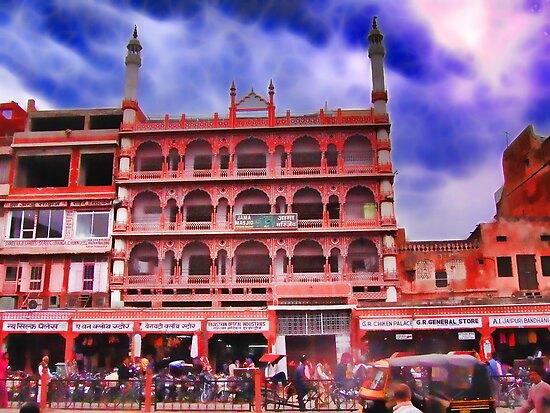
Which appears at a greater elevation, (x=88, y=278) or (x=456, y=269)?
(x=456, y=269)

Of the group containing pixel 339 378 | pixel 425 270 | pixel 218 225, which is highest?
pixel 218 225

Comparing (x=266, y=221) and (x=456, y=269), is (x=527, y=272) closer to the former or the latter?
(x=456, y=269)

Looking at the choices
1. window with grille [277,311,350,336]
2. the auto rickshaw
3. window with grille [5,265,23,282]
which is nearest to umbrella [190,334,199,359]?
window with grille [277,311,350,336]

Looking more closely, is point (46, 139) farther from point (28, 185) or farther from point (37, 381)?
point (37, 381)

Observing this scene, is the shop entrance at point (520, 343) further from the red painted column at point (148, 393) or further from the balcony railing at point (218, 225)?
the red painted column at point (148, 393)

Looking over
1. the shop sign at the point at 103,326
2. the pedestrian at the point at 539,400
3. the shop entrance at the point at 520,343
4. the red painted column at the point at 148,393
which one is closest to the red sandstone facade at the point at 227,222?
the shop sign at the point at 103,326

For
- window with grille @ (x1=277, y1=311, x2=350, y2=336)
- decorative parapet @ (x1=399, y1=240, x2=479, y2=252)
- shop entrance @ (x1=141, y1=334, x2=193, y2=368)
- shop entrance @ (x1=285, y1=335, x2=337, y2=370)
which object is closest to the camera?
window with grille @ (x1=277, y1=311, x2=350, y2=336)

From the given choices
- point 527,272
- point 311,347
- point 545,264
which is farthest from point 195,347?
point 545,264

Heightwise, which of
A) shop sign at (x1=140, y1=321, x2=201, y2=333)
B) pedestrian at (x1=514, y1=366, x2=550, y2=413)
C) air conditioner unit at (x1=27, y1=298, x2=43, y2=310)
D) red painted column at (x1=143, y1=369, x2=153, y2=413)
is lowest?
red painted column at (x1=143, y1=369, x2=153, y2=413)

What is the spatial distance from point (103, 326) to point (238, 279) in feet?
29.0

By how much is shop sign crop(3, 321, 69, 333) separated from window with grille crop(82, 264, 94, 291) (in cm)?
528

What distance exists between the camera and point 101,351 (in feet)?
105

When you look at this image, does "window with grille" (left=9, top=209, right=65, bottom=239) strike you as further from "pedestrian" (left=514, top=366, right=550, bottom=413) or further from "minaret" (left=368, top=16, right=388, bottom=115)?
"pedestrian" (left=514, top=366, right=550, bottom=413)

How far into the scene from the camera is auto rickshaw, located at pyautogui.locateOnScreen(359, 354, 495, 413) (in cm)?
1260
